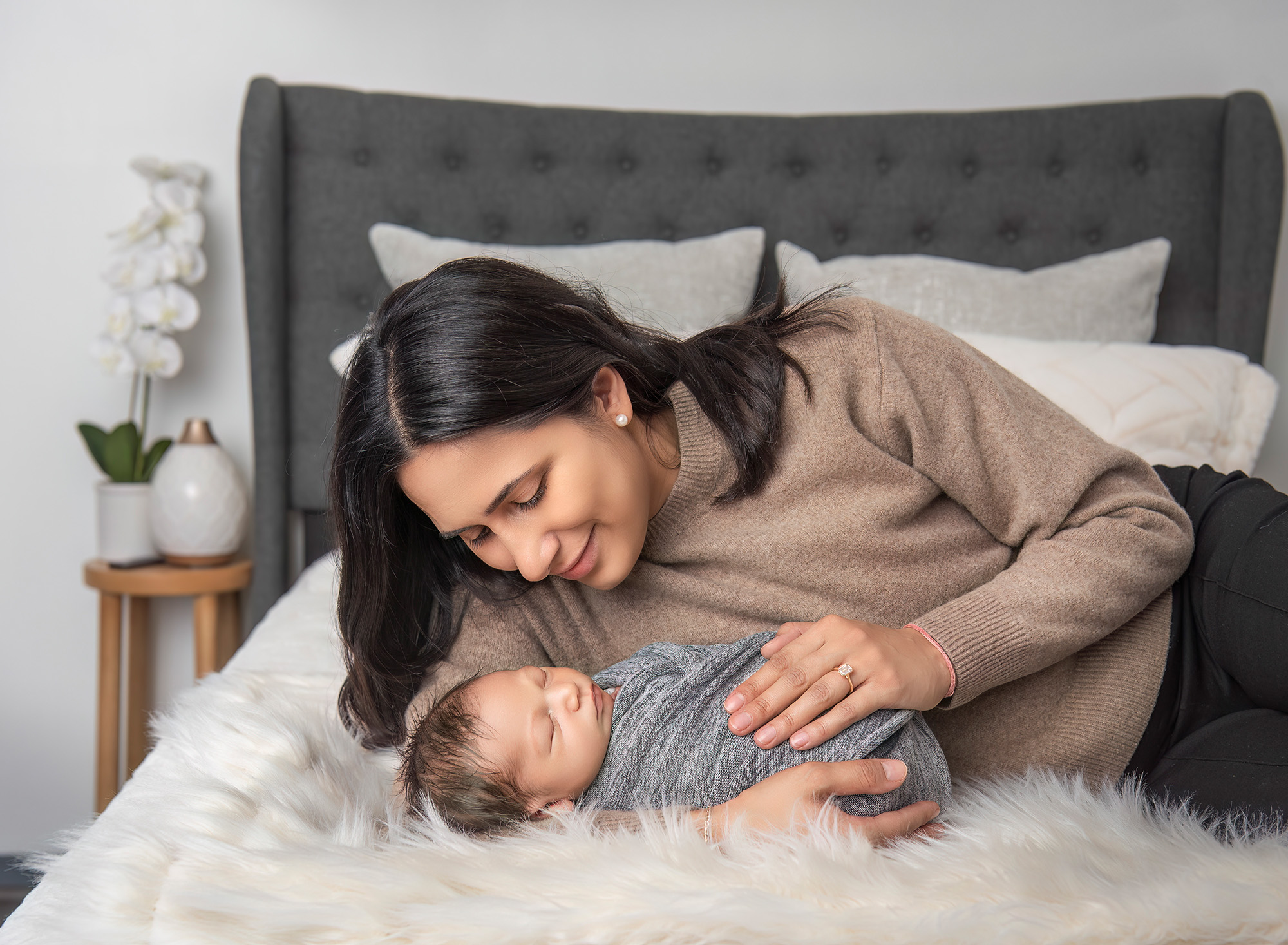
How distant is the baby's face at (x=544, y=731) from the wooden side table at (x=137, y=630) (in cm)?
139

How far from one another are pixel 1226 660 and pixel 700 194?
1.58 meters

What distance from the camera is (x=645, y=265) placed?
2.09 metres


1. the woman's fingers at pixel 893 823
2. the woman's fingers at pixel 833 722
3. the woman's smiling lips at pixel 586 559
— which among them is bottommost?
the woman's fingers at pixel 893 823

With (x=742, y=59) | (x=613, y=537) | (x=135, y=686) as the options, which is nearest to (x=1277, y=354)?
(x=742, y=59)

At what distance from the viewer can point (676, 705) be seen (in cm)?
105

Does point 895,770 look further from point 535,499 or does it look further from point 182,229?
point 182,229

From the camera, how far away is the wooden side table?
7.06 feet

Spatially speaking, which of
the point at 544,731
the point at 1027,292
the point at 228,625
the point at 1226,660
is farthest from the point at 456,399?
the point at 228,625

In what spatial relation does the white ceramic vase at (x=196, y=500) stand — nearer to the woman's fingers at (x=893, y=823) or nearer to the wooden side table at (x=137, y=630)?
the wooden side table at (x=137, y=630)

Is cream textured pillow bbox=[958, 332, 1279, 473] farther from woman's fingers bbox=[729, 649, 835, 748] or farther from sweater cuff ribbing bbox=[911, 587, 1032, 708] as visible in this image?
woman's fingers bbox=[729, 649, 835, 748]

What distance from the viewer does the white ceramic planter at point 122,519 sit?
7.18 ft

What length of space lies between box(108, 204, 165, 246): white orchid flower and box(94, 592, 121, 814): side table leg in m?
0.83

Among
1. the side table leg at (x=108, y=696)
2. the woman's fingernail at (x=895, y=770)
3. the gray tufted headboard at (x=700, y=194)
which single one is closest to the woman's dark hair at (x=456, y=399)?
the woman's fingernail at (x=895, y=770)

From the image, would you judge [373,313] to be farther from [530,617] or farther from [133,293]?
[133,293]
